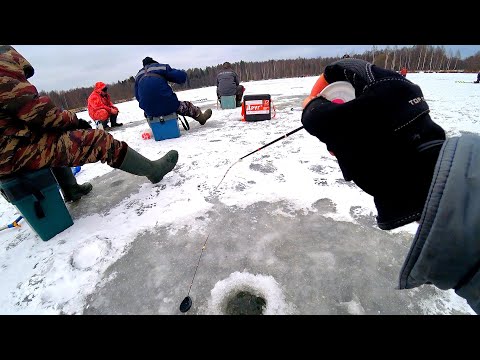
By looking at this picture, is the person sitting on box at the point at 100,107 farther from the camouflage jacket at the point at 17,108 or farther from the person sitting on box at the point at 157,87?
the camouflage jacket at the point at 17,108

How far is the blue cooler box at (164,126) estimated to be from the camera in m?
4.11

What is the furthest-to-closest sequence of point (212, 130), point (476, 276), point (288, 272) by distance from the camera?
point (212, 130) < point (288, 272) < point (476, 276)

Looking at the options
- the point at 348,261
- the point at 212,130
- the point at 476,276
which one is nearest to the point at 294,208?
the point at 348,261

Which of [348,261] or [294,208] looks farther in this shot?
[294,208]

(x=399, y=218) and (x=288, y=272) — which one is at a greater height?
(x=399, y=218)

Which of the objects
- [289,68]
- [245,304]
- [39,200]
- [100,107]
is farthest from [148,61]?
[289,68]

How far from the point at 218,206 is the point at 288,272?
0.92 meters

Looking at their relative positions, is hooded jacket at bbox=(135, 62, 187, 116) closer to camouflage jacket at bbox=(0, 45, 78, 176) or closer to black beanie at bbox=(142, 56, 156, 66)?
black beanie at bbox=(142, 56, 156, 66)

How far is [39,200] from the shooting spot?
1.74 m

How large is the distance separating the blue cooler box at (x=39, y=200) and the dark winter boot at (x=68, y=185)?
534 mm

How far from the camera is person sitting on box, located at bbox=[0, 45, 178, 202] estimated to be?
1550 millimetres

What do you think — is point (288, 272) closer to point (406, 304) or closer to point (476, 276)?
point (406, 304)

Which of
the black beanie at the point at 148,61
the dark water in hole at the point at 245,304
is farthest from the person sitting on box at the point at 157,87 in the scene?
the dark water in hole at the point at 245,304
